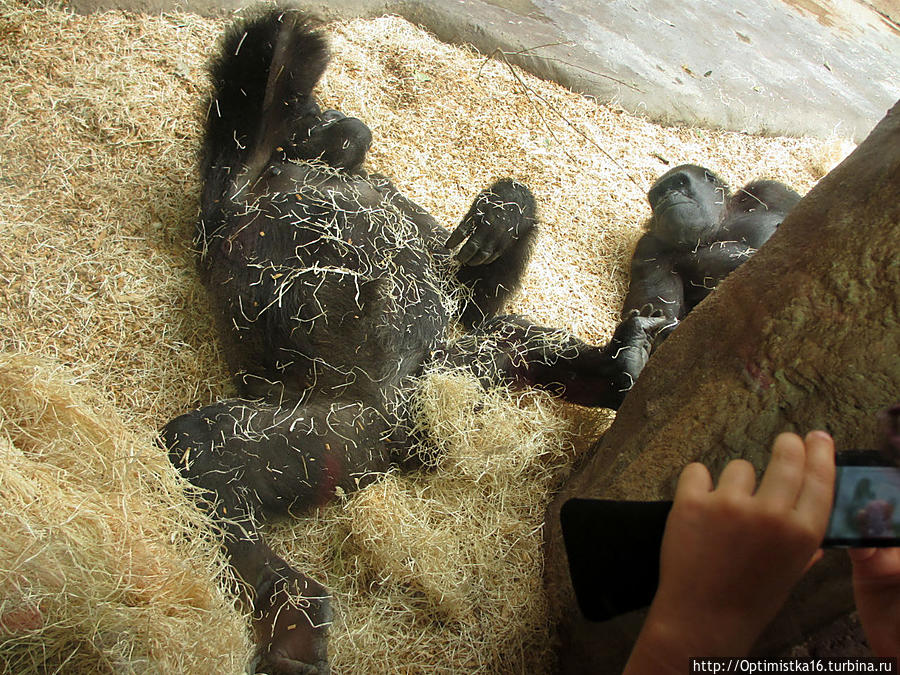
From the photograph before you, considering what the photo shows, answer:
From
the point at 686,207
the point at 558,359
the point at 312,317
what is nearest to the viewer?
the point at 312,317

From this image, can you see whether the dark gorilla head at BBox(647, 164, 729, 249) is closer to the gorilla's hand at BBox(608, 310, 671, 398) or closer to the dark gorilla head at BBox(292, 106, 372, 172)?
the gorilla's hand at BBox(608, 310, 671, 398)

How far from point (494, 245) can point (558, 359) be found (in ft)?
1.62

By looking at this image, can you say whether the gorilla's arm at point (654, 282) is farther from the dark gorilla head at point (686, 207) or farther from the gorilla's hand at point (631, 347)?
the gorilla's hand at point (631, 347)

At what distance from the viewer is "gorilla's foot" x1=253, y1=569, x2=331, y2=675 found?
1603 mm

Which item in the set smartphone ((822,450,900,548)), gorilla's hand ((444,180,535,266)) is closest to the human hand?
smartphone ((822,450,900,548))

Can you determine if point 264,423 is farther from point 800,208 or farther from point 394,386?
point 800,208

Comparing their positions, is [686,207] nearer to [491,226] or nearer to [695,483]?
[491,226]

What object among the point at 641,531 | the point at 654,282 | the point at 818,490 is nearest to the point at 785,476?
the point at 818,490

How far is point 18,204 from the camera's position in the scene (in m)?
2.26

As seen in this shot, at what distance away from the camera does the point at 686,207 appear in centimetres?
287

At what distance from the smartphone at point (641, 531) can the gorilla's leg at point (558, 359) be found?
4.39ft

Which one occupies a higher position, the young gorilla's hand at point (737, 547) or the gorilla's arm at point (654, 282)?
the young gorilla's hand at point (737, 547)

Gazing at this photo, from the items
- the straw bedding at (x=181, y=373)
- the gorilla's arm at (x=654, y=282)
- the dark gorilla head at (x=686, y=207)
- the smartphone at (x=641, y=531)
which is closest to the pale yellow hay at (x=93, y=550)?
the straw bedding at (x=181, y=373)

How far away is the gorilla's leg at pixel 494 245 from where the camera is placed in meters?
2.39
